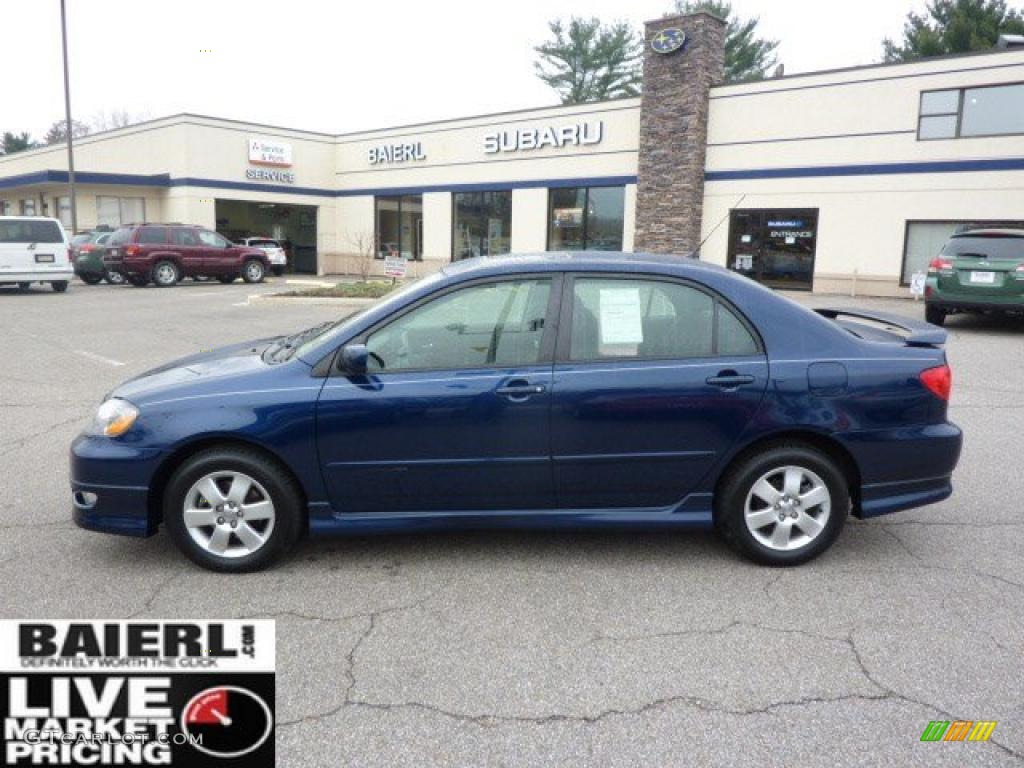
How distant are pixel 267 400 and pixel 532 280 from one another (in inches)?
56.4

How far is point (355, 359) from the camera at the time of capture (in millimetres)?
3748

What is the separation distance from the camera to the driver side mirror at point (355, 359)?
3745mm

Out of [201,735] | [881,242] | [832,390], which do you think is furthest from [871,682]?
[881,242]

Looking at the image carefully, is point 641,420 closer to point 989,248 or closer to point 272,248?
point 989,248

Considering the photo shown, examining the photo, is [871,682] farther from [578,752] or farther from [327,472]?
[327,472]

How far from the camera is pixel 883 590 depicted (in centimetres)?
378

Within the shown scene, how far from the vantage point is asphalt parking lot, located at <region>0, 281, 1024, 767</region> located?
264 cm

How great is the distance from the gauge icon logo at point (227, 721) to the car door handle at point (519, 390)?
1.71 m

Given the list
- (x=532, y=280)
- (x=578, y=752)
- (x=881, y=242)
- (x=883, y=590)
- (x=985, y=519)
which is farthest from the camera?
(x=881, y=242)

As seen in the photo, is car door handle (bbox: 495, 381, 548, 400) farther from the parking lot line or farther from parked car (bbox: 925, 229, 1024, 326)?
parked car (bbox: 925, 229, 1024, 326)

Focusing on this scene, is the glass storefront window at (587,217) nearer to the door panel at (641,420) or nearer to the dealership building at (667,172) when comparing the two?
the dealership building at (667,172)

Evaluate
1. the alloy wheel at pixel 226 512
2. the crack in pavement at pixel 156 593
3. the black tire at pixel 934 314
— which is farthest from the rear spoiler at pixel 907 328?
the black tire at pixel 934 314

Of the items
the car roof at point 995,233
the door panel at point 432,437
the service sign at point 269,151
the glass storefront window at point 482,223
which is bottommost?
the door panel at point 432,437

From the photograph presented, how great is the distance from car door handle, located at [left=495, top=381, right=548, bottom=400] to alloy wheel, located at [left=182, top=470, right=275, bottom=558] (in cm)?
126
